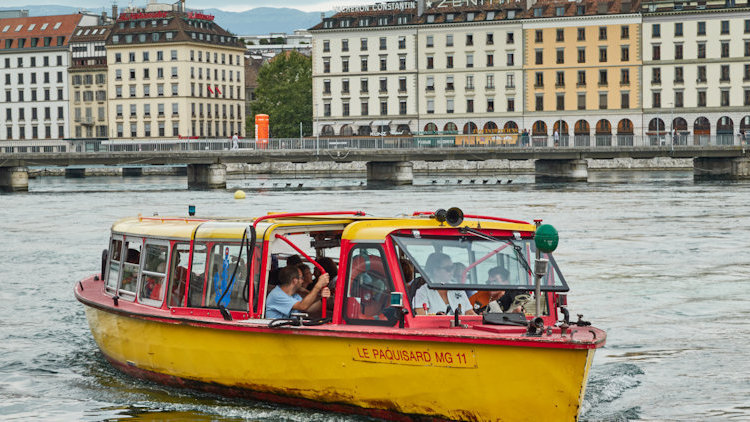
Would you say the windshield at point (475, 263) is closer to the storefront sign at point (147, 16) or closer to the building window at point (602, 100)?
the building window at point (602, 100)

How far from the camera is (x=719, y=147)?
89938 millimetres

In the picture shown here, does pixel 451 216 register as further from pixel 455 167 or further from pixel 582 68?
pixel 455 167

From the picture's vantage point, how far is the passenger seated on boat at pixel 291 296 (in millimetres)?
13570

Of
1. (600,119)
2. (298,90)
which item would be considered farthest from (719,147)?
(298,90)

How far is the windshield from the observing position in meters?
12.4

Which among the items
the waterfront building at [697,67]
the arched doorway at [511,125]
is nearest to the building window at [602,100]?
the waterfront building at [697,67]

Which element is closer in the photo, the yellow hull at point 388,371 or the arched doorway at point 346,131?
the yellow hull at point 388,371

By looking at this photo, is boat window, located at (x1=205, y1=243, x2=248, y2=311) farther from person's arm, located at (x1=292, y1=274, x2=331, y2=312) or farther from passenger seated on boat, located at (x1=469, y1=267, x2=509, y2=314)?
passenger seated on boat, located at (x1=469, y1=267, x2=509, y2=314)

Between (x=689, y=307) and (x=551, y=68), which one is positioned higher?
(x=551, y=68)

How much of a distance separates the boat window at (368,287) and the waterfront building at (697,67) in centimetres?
10855

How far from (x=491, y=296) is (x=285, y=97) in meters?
131

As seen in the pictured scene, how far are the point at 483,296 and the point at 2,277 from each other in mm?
19272

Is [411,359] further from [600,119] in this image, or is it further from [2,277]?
[600,119]

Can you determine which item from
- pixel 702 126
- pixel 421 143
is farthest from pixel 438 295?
pixel 702 126
